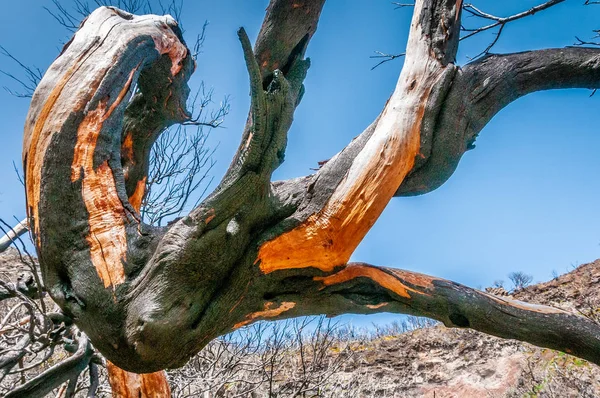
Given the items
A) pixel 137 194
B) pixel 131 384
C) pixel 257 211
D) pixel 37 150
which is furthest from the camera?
pixel 131 384

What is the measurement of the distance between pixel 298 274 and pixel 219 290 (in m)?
0.29

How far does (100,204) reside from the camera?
1.59 m

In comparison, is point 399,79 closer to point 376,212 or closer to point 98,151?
point 376,212

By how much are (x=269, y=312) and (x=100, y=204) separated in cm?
76

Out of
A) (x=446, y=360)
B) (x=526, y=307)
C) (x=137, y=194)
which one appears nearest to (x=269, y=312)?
(x=526, y=307)

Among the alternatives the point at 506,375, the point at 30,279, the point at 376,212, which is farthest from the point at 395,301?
the point at 506,375

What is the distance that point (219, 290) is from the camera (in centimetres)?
152

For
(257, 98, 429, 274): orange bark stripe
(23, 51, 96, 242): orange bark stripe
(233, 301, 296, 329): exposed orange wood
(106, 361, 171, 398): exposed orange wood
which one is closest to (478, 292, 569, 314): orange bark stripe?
(257, 98, 429, 274): orange bark stripe

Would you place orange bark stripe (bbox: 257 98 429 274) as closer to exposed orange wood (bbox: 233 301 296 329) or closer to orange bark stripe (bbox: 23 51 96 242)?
exposed orange wood (bbox: 233 301 296 329)

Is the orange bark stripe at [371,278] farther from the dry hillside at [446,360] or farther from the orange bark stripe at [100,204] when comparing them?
the dry hillside at [446,360]

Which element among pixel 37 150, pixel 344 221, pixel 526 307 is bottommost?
pixel 526 307

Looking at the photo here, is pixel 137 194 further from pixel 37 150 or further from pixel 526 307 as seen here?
pixel 526 307

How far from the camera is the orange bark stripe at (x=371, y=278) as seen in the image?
164 centimetres

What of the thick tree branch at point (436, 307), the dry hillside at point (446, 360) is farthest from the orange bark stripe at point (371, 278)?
the dry hillside at point (446, 360)
